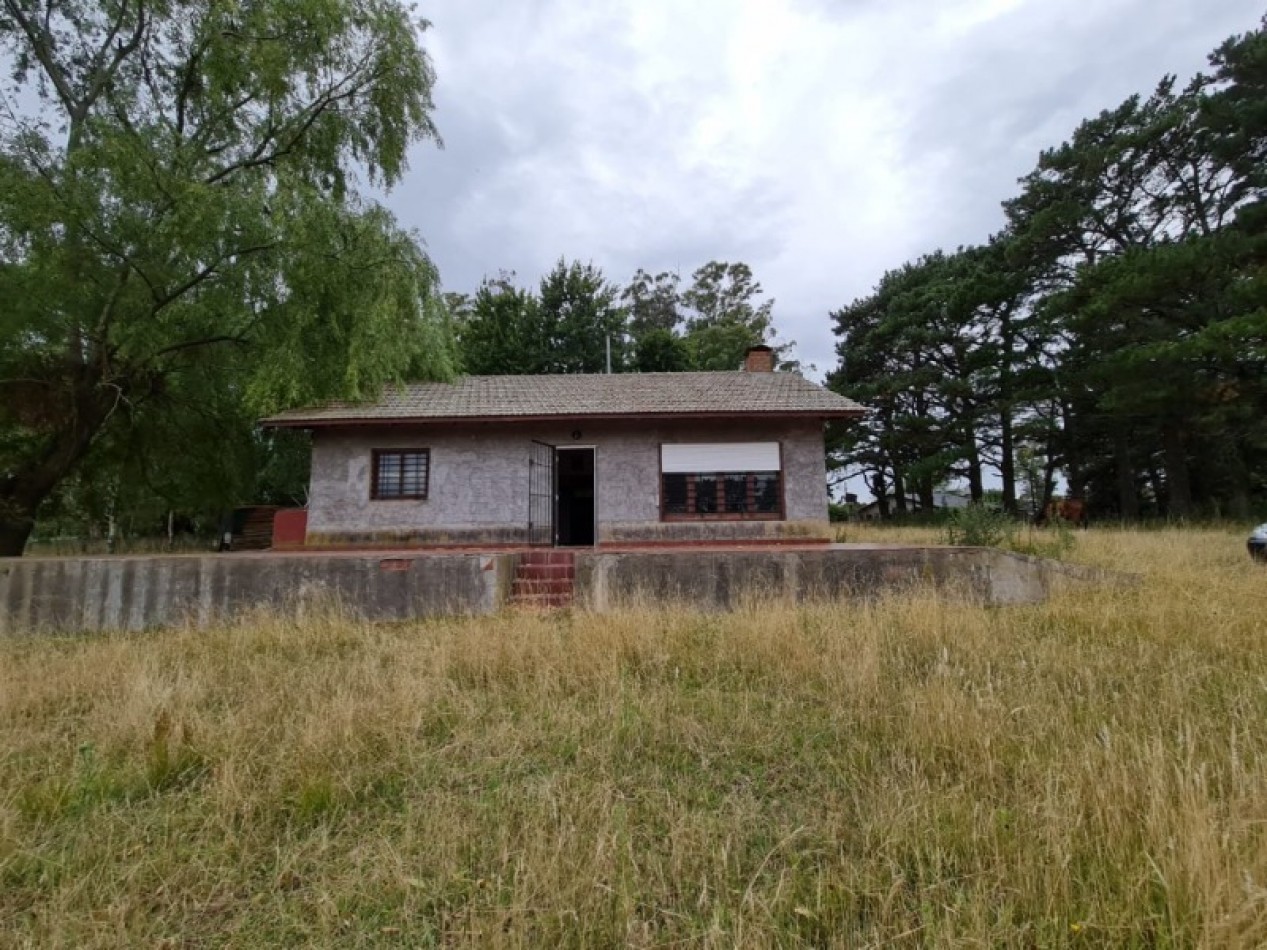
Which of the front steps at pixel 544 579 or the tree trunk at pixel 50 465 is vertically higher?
the tree trunk at pixel 50 465

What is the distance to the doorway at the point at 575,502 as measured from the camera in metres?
15.7

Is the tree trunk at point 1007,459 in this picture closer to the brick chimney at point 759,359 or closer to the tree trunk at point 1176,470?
the tree trunk at point 1176,470

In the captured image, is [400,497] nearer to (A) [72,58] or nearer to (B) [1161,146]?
(A) [72,58]

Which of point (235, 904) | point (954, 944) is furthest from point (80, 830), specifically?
point (954, 944)

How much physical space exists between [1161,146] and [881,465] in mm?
16255

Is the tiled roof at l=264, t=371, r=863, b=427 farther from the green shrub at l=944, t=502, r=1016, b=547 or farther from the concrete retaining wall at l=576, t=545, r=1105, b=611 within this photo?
the concrete retaining wall at l=576, t=545, r=1105, b=611

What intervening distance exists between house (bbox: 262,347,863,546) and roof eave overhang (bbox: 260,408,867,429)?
0.08ft

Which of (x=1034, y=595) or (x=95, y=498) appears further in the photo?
(x=95, y=498)

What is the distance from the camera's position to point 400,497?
13.2 metres

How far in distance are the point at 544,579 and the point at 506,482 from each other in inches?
168

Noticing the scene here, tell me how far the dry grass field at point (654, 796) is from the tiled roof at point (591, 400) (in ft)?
25.7

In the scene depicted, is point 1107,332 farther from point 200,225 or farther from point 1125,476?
point 200,225

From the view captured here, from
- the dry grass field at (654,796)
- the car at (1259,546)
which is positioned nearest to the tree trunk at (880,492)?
the car at (1259,546)

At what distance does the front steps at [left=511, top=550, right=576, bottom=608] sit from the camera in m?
8.92
